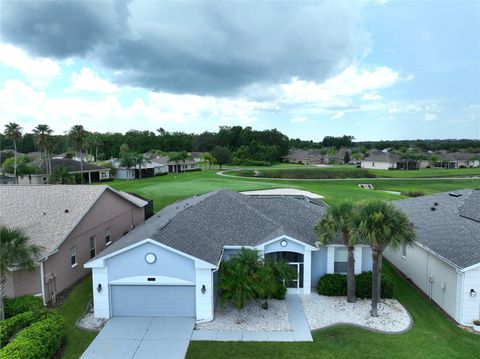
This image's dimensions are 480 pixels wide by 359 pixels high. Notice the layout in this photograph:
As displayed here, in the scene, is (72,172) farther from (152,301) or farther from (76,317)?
(152,301)

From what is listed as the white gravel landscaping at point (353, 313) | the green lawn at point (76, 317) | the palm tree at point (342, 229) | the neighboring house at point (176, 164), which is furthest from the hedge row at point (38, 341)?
the neighboring house at point (176, 164)

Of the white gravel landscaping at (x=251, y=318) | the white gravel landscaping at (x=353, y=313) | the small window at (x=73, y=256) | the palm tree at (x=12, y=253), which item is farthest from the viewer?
the small window at (x=73, y=256)

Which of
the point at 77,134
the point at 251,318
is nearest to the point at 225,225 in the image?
the point at 251,318

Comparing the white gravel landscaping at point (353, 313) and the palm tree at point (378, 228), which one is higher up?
the palm tree at point (378, 228)

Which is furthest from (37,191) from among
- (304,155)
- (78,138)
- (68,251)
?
(304,155)

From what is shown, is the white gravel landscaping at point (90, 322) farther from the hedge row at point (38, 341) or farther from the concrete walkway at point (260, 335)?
the concrete walkway at point (260, 335)
